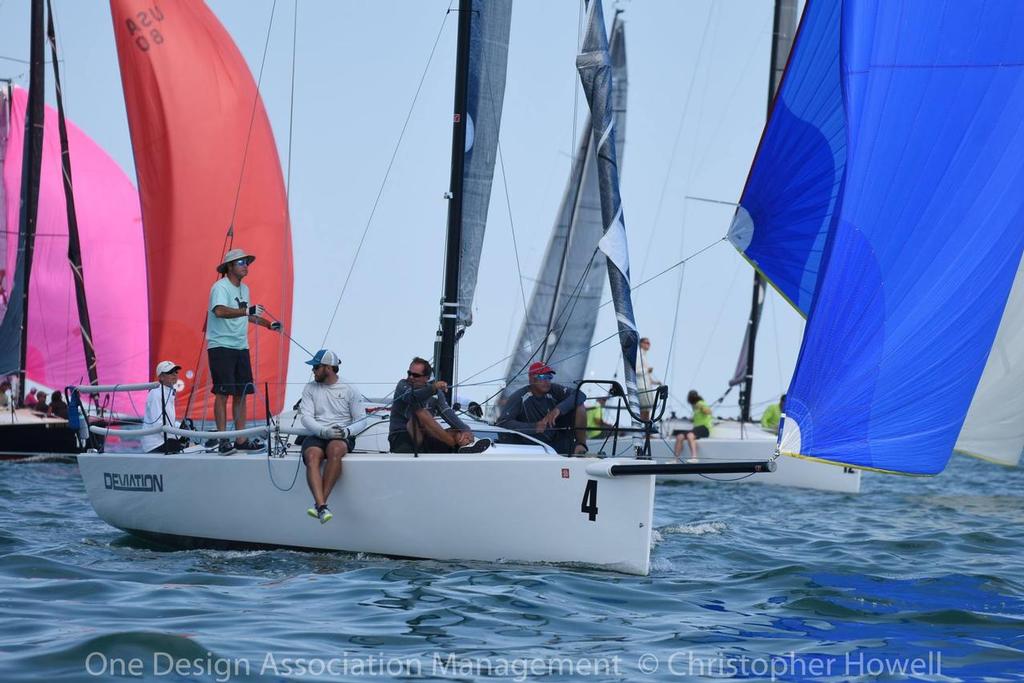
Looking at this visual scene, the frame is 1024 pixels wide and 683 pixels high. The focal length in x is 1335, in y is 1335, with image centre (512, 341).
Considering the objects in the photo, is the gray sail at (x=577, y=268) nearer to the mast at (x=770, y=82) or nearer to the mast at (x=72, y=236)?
the mast at (x=770, y=82)

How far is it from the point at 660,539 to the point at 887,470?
11.5 ft

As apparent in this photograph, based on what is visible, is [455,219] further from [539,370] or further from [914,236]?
[914,236]

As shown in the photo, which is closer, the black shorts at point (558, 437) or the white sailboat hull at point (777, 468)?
the black shorts at point (558, 437)

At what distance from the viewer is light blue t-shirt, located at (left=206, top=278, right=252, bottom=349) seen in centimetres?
1036

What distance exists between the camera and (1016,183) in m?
8.55

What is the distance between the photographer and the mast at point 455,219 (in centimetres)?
1089

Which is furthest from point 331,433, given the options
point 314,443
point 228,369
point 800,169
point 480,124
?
point 800,169

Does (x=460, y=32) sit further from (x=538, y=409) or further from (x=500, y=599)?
(x=500, y=599)

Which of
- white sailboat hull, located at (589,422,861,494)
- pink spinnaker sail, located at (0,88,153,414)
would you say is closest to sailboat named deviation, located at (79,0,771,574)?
white sailboat hull, located at (589,422,861,494)

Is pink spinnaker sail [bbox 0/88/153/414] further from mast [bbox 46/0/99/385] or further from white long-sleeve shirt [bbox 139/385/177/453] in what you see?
white long-sleeve shirt [bbox 139/385/177/453]

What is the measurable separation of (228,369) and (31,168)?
11815 mm

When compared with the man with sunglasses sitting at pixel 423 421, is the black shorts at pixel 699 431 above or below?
below

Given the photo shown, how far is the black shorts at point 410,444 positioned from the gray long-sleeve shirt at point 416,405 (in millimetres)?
46

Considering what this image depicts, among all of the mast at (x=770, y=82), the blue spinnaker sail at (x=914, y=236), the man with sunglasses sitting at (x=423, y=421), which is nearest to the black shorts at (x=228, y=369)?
the man with sunglasses sitting at (x=423, y=421)
